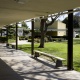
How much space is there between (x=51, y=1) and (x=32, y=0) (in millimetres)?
572

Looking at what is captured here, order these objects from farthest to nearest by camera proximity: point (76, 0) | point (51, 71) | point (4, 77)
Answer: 1. point (51, 71)
2. point (4, 77)
3. point (76, 0)

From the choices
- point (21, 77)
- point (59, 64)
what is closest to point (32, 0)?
point (21, 77)

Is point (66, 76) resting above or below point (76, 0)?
below

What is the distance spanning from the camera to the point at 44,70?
10977 millimetres

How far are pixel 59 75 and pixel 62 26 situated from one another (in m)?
54.6

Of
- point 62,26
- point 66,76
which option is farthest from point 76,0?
point 62,26

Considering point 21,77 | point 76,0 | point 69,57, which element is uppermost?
point 76,0

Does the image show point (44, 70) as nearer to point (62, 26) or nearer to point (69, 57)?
point (69, 57)

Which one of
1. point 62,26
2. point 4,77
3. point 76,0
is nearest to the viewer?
point 76,0

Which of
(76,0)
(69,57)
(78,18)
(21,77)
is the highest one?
(78,18)

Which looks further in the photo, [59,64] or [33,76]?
[59,64]

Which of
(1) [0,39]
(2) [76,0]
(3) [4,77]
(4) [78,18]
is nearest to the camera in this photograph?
(2) [76,0]

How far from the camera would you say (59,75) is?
9.78 metres

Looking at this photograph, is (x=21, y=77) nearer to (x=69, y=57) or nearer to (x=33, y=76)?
(x=33, y=76)
